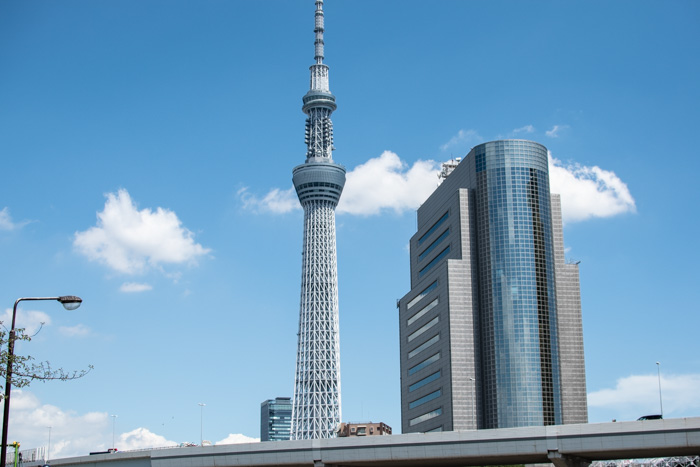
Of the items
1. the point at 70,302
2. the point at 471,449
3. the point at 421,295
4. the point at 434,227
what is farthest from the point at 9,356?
the point at 434,227

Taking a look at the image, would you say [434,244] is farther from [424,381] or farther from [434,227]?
[424,381]

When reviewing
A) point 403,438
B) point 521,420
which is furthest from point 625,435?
point 521,420

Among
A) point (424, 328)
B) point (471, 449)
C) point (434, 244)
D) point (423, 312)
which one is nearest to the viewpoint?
point (471, 449)

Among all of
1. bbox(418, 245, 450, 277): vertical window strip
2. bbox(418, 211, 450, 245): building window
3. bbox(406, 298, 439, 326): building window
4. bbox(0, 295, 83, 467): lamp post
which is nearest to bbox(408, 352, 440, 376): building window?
bbox(406, 298, 439, 326): building window

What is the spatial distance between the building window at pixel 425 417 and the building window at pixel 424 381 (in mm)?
5834

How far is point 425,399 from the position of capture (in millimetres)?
175000

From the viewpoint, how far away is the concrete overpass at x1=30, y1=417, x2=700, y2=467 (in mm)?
82000

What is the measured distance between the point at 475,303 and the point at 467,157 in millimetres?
28115

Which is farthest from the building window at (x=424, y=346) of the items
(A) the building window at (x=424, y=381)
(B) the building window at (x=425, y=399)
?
(B) the building window at (x=425, y=399)

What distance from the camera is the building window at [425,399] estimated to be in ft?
553

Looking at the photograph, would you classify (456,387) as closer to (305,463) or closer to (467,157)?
(467,157)

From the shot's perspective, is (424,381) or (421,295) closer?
(424,381)

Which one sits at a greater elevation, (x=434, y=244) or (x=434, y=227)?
(x=434, y=227)

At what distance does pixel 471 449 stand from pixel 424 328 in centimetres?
9001
